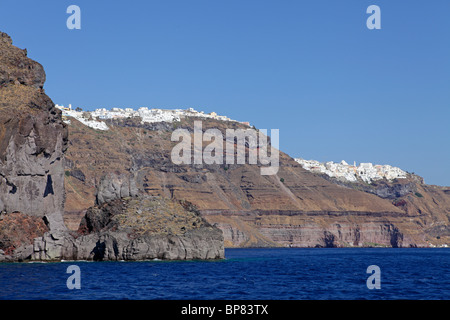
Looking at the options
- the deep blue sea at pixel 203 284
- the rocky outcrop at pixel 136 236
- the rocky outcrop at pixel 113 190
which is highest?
the rocky outcrop at pixel 113 190

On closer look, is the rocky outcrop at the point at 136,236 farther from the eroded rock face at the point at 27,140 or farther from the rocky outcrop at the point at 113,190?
the eroded rock face at the point at 27,140

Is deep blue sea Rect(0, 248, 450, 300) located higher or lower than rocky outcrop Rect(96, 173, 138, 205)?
lower

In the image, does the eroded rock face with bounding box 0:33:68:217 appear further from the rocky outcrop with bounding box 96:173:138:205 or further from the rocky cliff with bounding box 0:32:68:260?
the rocky outcrop with bounding box 96:173:138:205

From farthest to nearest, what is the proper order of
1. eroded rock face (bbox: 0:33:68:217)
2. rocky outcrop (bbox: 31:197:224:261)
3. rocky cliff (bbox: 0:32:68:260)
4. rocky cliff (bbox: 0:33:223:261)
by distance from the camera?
rocky outcrop (bbox: 31:197:224:261) → eroded rock face (bbox: 0:33:68:217) → rocky cliff (bbox: 0:33:223:261) → rocky cliff (bbox: 0:32:68:260)

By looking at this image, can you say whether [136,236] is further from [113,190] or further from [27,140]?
[27,140]

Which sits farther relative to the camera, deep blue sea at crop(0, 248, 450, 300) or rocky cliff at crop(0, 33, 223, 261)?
rocky cliff at crop(0, 33, 223, 261)

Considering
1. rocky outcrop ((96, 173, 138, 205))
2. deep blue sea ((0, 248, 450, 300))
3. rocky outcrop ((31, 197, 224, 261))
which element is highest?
rocky outcrop ((96, 173, 138, 205))

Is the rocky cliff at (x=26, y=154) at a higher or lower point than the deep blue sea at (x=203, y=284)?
higher

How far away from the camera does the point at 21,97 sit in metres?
91.8

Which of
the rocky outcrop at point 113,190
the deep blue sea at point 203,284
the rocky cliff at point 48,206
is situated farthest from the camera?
the rocky outcrop at point 113,190

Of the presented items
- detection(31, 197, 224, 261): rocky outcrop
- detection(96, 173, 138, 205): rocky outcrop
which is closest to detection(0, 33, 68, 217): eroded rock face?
detection(96, 173, 138, 205): rocky outcrop

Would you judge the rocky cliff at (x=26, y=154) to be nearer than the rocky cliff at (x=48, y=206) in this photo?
Yes

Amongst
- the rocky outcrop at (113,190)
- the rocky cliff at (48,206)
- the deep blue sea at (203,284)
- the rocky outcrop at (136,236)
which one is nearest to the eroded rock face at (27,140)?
the rocky cliff at (48,206)
